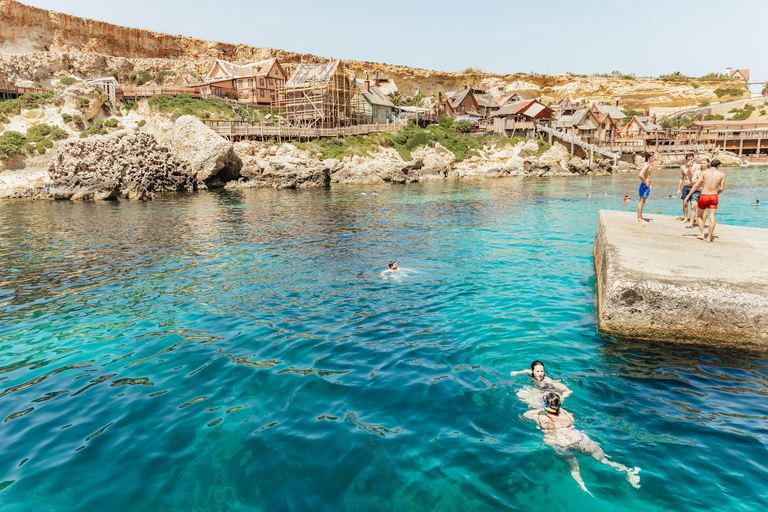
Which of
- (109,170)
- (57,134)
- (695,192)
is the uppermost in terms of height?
(57,134)

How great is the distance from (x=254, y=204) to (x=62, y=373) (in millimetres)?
25617

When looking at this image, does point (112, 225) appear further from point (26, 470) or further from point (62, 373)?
point (26, 470)

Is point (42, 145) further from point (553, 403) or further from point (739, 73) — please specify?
point (739, 73)

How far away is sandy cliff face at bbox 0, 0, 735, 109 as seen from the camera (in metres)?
78.1

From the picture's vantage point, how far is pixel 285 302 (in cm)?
1146

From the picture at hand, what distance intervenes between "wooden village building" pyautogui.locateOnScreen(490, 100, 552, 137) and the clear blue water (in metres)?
61.1

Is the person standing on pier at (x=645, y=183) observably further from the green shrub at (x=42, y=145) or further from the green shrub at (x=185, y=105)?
the green shrub at (x=185, y=105)

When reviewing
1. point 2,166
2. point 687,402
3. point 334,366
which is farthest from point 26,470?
point 2,166

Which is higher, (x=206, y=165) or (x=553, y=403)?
(x=206, y=165)

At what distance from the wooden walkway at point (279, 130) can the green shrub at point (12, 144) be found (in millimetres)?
18207

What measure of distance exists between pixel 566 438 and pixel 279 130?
5647 centimetres

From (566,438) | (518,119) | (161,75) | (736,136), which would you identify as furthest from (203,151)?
(736,136)

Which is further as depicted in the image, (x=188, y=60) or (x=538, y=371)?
(x=188, y=60)

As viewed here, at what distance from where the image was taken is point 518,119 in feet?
235
